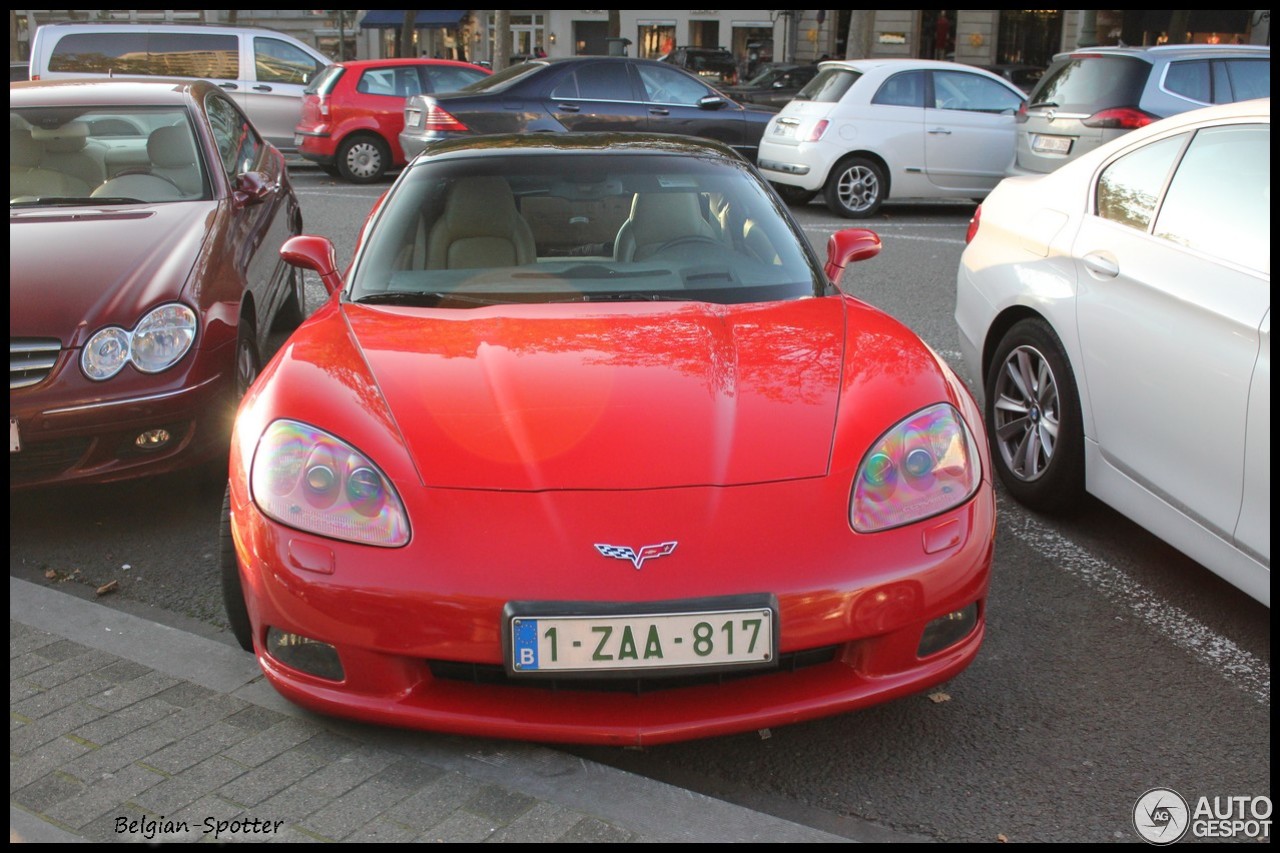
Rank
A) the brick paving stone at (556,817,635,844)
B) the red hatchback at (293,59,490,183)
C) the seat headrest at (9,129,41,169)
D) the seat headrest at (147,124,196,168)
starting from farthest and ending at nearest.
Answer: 1. the red hatchback at (293,59,490,183)
2. the seat headrest at (147,124,196,168)
3. the seat headrest at (9,129,41,169)
4. the brick paving stone at (556,817,635,844)

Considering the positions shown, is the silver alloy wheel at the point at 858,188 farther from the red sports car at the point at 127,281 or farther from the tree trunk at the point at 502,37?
the tree trunk at the point at 502,37

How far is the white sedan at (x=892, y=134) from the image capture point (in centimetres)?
1233

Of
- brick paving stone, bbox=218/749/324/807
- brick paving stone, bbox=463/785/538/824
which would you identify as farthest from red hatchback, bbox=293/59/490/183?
brick paving stone, bbox=463/785/538/824

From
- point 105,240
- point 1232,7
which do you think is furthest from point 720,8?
point 105,240

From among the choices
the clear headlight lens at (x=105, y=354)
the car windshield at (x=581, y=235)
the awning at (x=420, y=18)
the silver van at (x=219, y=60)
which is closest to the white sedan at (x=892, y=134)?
the silver van at (x=219, y=60)

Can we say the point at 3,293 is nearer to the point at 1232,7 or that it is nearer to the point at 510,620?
the point at 510,620

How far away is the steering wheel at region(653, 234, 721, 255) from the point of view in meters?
4.09

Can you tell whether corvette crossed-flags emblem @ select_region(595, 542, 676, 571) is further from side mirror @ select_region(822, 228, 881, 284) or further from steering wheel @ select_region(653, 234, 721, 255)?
side mirror @ select_region(822, 228, 881, 284)

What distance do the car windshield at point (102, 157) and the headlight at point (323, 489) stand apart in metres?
2.85

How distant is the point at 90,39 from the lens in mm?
16469

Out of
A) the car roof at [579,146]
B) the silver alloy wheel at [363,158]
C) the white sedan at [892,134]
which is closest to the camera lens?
the car roof at [579,146]

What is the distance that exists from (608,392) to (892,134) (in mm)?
10092

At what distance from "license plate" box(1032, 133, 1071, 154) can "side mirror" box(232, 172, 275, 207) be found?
749 cm

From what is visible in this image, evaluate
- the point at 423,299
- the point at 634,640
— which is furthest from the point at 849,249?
the point at 634,640
